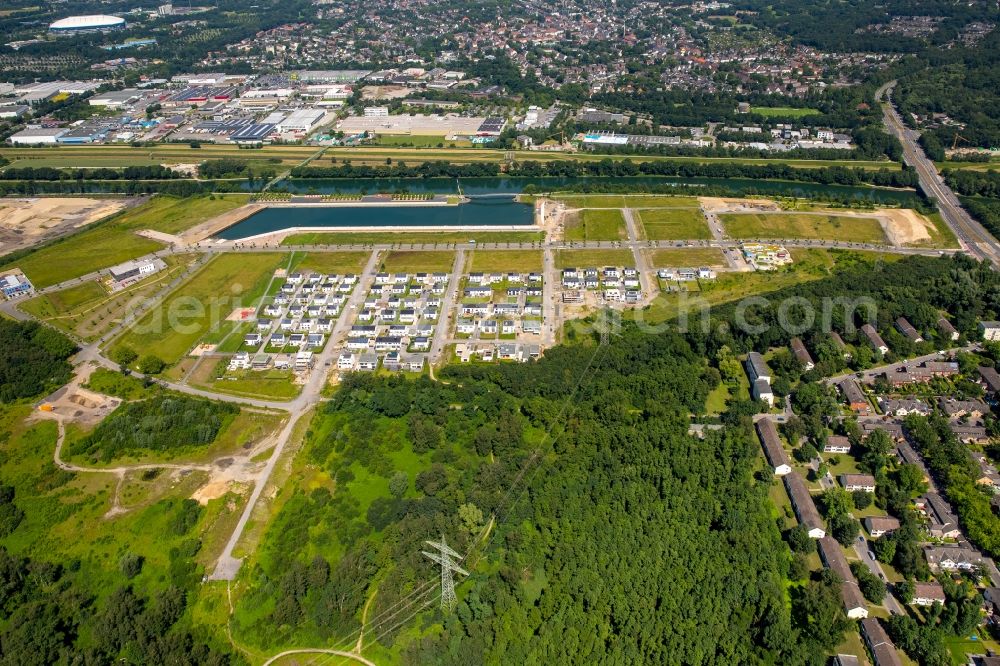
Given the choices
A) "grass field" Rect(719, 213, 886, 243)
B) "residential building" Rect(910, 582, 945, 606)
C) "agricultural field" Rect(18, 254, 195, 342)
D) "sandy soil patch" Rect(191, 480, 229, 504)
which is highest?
"grass field" Rect(719, 213, 886, 243)

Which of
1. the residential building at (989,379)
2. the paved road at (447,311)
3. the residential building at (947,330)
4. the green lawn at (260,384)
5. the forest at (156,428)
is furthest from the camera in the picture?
the paved road at (447,311)

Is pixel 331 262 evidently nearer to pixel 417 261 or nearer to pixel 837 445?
pixel 417 261

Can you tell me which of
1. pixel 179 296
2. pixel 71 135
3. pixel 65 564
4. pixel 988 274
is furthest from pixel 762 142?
pixel 71 135

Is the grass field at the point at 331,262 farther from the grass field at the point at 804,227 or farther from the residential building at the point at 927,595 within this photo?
the residential building at the point at 927,595

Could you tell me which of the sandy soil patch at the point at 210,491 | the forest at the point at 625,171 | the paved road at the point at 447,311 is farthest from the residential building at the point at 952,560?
the forest at the point at 625,171

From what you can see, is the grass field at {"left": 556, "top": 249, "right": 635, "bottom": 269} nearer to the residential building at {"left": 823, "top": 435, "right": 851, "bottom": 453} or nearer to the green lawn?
the residential building at {"left": 823, "top": 435, "right": 851, "bottom": 453}

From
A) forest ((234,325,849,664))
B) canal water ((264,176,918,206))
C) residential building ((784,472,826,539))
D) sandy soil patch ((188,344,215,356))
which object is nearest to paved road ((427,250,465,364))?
forest ((234,325,849,664))
